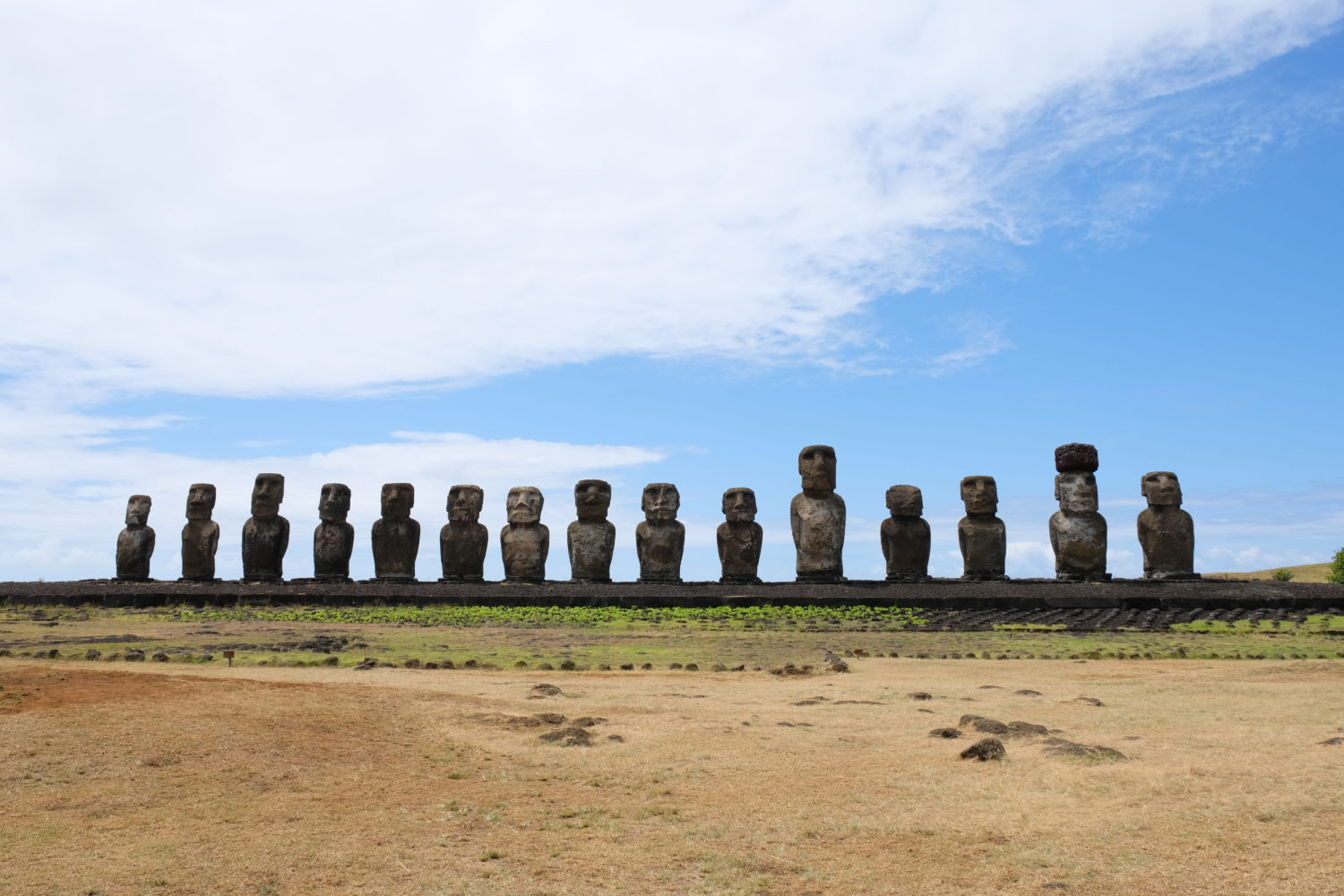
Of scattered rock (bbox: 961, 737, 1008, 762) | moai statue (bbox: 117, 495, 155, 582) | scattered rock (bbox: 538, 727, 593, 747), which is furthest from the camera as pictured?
moai statue (bbox: 117, 495, 155, 582)

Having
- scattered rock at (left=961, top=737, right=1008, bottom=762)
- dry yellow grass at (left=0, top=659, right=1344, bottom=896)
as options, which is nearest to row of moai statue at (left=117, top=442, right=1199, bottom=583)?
dry yellow grass at (left=0, top=659, right=1344, bottom=896)

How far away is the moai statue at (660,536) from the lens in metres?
24.7

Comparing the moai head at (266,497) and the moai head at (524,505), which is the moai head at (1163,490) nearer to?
the moai head at (524,505)

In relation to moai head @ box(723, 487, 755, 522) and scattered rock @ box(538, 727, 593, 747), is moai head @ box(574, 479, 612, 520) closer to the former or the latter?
moai head @ box(723, 487, 755, 522)

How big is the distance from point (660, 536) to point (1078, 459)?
851 cm

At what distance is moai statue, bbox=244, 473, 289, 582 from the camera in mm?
26969

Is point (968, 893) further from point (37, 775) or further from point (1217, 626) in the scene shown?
point (1217, 626)

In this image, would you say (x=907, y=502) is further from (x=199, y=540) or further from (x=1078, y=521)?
(x=199, y=540)

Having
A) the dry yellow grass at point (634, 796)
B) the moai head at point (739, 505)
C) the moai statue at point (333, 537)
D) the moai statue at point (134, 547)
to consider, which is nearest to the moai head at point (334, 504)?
the moai statue at point (333, 537)

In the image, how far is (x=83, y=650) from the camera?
1259 centimetres

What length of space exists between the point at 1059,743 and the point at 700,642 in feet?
26.6

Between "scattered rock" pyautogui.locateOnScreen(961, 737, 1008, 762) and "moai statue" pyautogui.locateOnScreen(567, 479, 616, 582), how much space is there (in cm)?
1895

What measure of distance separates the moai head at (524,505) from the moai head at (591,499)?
0.90 m

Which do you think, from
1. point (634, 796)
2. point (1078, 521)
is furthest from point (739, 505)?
point (634, 796)
